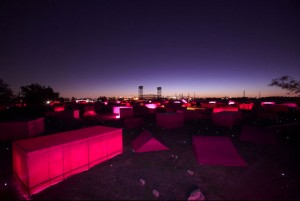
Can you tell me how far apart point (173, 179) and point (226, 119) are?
1367 centimetres

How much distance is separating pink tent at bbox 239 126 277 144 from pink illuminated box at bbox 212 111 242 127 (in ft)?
13.5

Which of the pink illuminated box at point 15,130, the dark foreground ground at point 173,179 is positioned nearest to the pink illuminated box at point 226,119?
the dark foreground ground at point 173,179

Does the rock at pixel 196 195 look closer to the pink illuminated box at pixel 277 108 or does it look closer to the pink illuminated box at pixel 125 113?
the pink illuminated box at pixel 125 113

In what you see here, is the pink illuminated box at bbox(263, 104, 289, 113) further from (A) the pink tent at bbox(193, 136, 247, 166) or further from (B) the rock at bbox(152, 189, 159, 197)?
(B) the rock at bbox(152, 189, 159, 197)

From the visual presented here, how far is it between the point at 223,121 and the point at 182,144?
8.26m

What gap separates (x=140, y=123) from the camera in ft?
68.3

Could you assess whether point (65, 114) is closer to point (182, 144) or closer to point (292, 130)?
point (182, 144)

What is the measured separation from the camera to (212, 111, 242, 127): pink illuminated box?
19.9 m

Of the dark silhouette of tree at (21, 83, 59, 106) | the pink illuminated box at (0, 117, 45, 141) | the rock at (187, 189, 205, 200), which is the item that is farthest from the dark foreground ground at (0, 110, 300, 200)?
the dark silhouette of tree at (21, 83, 59, 106)

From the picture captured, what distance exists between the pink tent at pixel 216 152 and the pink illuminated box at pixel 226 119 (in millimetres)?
8937

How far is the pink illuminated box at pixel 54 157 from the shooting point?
7008 mm

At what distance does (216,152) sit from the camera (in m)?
11.3

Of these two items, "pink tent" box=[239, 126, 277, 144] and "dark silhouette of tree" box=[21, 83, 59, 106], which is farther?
"dark silhouette of tree" box=[21, 83, 59, 106]

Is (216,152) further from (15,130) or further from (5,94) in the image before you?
(5,94)
